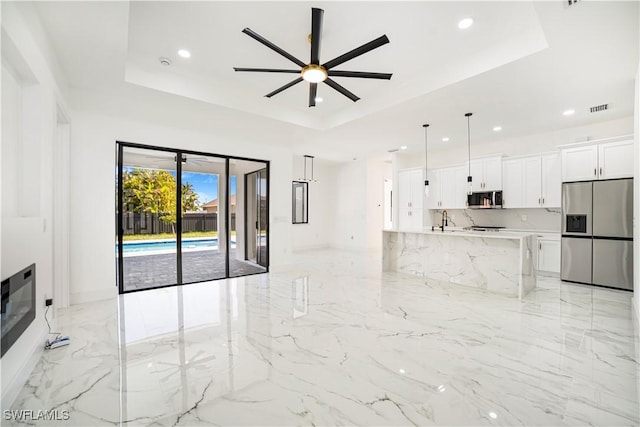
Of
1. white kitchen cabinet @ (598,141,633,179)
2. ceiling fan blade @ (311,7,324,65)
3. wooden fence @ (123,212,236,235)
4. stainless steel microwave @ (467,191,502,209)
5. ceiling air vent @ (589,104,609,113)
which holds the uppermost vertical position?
ceiling air vent @ (589,104,609,113)

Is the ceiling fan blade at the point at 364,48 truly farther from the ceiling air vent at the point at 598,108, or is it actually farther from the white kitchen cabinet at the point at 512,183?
the white kitchen cabinet at the point at 512,183

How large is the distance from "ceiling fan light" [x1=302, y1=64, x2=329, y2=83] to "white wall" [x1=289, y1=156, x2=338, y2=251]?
5821 millimetres

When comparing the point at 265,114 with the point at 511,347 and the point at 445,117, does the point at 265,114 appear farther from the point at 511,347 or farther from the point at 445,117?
the point at 511,347

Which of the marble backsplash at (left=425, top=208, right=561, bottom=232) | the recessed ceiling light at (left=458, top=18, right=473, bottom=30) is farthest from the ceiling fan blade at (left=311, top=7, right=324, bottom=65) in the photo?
the marble backsplash at (left=425, top=208, right=561, bottom=232)

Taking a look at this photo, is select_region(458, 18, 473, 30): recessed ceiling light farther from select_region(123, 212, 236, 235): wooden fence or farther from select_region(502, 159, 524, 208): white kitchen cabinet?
select_region(123, 212, 236, 235): wooden fence

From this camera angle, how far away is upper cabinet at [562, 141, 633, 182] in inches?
172

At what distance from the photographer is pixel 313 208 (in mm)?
9430

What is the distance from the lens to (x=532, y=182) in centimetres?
563

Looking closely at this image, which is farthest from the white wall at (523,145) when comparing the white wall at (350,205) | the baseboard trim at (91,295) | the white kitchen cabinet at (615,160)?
the baseboard trim at (91,295)

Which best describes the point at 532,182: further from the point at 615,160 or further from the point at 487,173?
the point at 615,160

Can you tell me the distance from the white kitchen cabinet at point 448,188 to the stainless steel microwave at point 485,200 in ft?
0.83

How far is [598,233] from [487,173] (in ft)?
7.13

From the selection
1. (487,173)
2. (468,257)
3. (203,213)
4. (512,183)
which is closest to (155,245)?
(203,213)

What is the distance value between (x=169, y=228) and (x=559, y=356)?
5.25 metres
